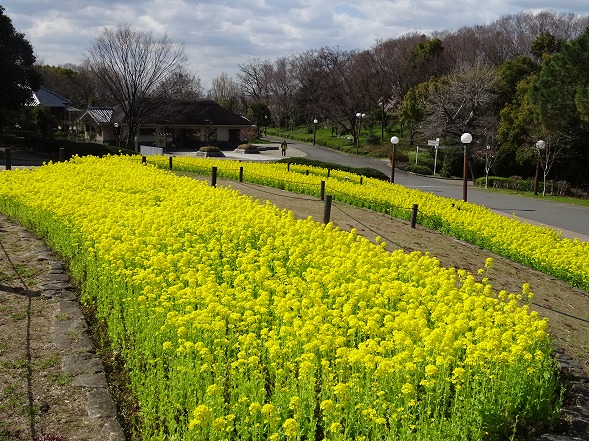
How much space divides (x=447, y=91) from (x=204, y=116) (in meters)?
20.1

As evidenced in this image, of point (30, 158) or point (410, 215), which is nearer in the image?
point (410, 215)

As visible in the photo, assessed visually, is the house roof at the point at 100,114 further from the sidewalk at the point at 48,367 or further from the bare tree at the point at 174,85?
the sidewalk at the point at 48,367


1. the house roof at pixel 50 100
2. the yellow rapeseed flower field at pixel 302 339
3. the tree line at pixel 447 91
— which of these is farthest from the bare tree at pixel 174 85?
the yellow rapeseed flower field at pixel 302 339

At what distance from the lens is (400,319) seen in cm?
548

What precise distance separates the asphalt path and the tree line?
3428 mm

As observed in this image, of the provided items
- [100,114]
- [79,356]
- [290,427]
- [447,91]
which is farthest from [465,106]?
[290,427]

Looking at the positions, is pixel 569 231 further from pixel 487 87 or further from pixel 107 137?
pixel 107 137

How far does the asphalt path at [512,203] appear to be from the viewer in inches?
889

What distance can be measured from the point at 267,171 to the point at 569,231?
401 inches

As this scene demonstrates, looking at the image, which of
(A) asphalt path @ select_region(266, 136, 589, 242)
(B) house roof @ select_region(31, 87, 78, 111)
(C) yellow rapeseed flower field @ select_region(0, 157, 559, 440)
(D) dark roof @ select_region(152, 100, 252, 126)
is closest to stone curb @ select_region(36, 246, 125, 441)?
(C) yellow rapeseed flower field @ select_region(0, 157, 559, 440)

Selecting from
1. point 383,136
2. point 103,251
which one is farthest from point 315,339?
point 383,136

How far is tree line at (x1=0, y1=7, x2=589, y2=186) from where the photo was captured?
100 feet

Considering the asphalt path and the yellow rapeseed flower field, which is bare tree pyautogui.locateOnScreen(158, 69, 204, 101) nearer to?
the asphalt path

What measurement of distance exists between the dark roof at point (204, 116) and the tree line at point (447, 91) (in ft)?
5.72
